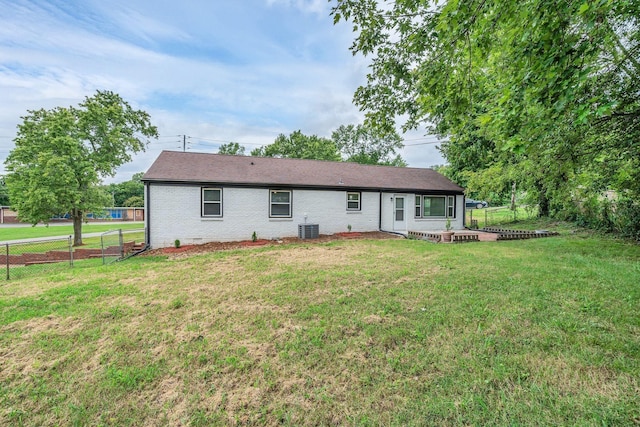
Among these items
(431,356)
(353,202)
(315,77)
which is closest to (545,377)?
(431,356)

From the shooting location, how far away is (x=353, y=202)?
1400 centimetres

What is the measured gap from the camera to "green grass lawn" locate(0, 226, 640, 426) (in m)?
2.26

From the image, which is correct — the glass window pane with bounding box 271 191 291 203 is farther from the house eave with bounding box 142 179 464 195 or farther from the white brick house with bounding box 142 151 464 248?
the house eave with bounding box 142 179 464 195

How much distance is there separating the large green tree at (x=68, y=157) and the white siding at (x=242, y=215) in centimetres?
534

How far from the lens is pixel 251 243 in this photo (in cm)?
1153

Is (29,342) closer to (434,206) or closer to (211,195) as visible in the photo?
(211,195)

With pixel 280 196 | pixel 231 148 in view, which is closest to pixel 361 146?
pixel 231 148

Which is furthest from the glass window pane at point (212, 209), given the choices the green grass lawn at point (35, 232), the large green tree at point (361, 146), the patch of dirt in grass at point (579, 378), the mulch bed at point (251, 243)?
the large green tree at point (361, 146)

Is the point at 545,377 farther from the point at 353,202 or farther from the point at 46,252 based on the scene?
the point at 46,252

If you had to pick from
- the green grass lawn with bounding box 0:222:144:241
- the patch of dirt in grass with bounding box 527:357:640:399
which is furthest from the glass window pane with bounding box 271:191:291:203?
the green grass lawn with bounding box 0:222:144:241

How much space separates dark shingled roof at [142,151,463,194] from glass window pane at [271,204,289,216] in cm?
104

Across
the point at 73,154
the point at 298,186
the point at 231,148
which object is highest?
the point at 231,148

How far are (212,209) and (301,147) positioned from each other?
2053cm

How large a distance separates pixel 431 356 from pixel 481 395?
63 centimetres
